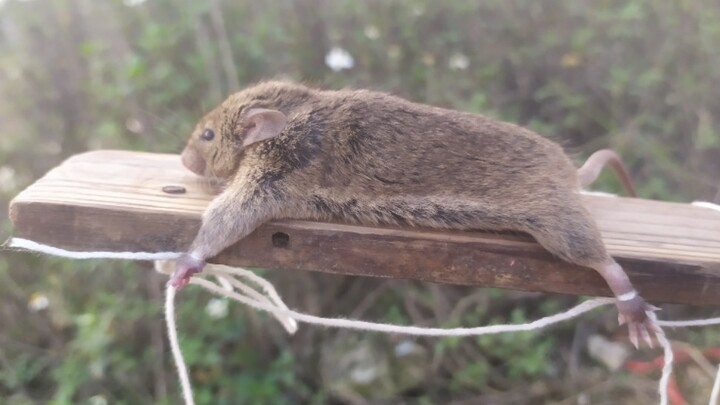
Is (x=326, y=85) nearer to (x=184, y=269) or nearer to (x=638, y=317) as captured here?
(x=184, y=269)

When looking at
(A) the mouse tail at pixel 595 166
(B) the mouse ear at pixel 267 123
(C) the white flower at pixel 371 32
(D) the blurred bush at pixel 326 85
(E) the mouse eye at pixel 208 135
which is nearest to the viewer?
(B) the mouse ear at pixel 267 123

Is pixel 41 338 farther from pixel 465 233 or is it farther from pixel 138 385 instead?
pixel 465 233

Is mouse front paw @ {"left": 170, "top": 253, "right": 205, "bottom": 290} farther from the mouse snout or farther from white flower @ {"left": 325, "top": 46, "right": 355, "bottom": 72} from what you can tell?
white flower @ {"left": 325, "top": 46, "right": 355, "bottom": 72}

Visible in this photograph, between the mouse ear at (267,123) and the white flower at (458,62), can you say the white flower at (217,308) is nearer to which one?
the mouse ear at (267,123)

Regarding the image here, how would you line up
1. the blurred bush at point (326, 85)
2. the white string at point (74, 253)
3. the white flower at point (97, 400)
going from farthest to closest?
the blurred bush at point (326, 85), the white flower at point (97, 400), the white string at point (74, 253)

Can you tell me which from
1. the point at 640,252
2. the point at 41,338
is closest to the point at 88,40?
the point at 41,338

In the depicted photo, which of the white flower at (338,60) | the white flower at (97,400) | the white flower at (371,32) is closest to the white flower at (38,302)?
the white flower at (97,400)

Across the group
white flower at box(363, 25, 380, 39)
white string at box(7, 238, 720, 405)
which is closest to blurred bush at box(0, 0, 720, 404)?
white flower at box(363, 25, 380, 39)
